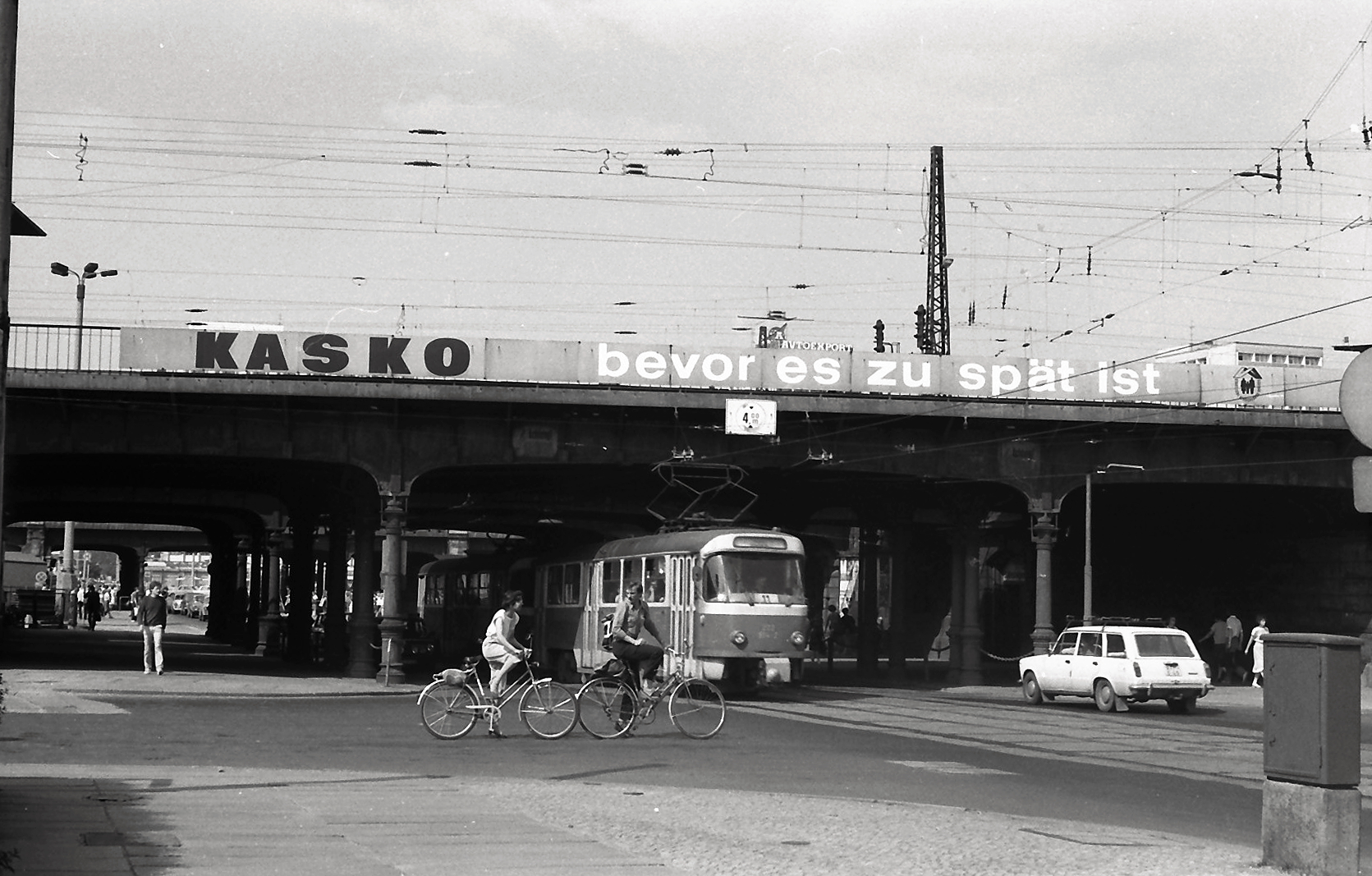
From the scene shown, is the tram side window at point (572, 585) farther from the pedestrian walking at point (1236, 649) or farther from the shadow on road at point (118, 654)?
the pedestrian walking at point (1236, 649)

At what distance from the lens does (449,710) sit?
2080cm

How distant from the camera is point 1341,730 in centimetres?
989

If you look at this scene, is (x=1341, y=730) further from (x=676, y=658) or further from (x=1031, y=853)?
(x=676, y=658)

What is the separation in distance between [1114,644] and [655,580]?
352 inches

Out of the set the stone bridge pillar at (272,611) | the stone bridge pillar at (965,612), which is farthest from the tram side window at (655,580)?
the stone bridge pillar at (272,611)

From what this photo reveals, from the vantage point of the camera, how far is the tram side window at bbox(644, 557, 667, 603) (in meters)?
34.2

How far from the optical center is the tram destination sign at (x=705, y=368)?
3734cm

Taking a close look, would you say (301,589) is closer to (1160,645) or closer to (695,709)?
(1160,645)

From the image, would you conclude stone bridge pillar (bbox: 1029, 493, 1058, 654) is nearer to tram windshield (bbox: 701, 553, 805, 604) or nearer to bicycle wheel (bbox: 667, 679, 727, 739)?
tram windshield (bbox: 701, 553, 805, 604)

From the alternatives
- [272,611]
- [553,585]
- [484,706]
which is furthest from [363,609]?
[272,611]

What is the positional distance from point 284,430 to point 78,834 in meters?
28.4

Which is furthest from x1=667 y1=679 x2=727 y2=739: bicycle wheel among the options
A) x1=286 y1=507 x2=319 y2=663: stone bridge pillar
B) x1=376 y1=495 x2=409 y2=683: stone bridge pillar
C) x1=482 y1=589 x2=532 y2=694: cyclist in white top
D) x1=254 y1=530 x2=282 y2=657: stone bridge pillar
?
x1=254 y1=530 x2=282 y2=657: stone bridge pillar

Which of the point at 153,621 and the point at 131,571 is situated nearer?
the point at 153,621

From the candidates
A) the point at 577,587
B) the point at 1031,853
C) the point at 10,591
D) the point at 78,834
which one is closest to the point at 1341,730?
the point at 1031,853
